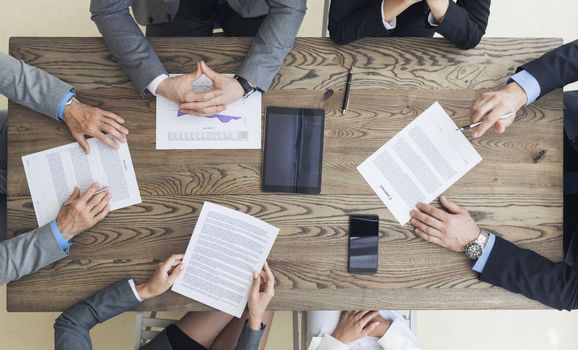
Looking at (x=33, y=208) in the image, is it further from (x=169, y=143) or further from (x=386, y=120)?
(x=386, y=120)

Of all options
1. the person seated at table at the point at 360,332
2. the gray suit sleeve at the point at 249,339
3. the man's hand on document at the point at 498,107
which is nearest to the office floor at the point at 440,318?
the person seated at table at the point at 360,332

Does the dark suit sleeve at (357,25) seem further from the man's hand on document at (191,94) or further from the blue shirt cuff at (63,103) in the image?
the blue shirt cuff at (63,103)

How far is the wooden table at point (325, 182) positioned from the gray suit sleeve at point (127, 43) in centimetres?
5

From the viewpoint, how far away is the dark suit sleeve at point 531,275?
130cm

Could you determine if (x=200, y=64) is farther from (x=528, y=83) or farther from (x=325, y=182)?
(x=528, y=83)

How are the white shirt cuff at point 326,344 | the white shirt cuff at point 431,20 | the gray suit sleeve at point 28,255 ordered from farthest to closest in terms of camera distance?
the white shirt cuff at point 326,344 → the white shirt cuff at point 431,20 → the gray suit sleeve at point 28,255

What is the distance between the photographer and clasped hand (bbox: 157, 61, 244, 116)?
1.30 m

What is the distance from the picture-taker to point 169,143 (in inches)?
52.5

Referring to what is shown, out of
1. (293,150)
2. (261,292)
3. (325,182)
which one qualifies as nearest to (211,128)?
(293,150)

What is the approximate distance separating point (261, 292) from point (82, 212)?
19.9 inches

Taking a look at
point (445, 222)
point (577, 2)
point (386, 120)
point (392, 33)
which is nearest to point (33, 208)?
point (386, 120)

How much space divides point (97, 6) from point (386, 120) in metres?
0.84

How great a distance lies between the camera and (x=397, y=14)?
1379mm

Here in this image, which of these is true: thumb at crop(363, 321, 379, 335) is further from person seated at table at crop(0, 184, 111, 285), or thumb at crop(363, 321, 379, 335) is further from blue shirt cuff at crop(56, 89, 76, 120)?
blue shirt cuff at crop(56, 89, 76, 120)
